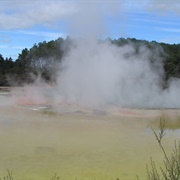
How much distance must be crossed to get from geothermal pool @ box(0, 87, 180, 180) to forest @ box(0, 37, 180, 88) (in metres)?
4.18

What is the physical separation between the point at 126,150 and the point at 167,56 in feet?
42.6

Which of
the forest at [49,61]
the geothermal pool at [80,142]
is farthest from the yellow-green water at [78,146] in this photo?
the forest at [49,61]

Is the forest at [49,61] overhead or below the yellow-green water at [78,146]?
overhead

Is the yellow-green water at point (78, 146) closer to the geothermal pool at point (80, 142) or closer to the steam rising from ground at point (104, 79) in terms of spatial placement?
the geothermal pool at point (80, 142)

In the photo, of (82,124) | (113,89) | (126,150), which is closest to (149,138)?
(126,150)

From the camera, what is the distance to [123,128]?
27.1 ft

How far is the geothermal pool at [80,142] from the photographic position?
17.8 feet

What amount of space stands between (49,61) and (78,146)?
12.6m

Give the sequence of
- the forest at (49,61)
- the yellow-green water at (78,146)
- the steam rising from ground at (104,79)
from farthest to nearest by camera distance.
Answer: the forest at (49,61) < the steam rising from ground at (104,79) < the yellow-green water at (78,146)

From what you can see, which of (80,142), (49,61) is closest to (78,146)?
(80,142)

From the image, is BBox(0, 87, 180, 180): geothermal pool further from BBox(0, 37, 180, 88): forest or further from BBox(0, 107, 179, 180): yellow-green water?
BBox(0, 37, 180, 88): forest

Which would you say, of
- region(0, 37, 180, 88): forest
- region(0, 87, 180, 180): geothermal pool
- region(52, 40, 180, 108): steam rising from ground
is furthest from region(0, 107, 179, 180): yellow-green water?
region(0, 37, 180, 88): forest

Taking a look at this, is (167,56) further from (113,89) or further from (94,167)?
(94,167)

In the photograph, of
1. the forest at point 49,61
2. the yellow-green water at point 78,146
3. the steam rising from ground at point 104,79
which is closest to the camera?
the yellow-green water at point 78,146
